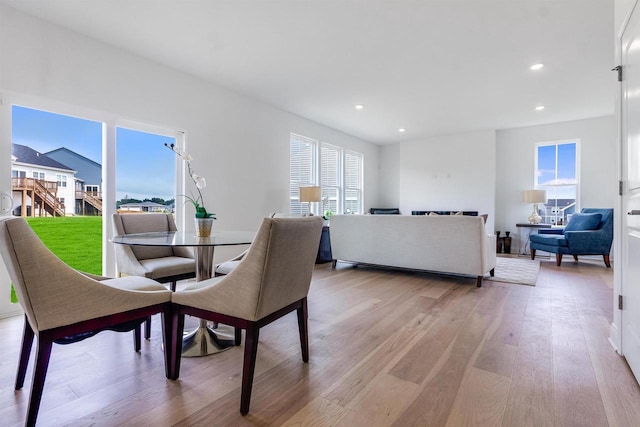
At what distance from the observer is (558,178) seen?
6.39m

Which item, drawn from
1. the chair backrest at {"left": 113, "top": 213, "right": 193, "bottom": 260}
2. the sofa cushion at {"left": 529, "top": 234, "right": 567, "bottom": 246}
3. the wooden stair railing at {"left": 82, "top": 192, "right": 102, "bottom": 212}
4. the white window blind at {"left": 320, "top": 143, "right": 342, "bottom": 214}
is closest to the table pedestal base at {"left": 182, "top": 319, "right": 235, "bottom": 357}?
the chair backrest at {"left": 113, "top": 213, "right": 193, "bottom": 260}

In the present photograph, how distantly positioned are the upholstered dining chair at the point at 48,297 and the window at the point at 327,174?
4.35 meters

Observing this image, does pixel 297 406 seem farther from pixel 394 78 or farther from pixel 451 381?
pixel 394 78

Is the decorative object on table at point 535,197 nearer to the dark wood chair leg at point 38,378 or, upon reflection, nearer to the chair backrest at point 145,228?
the chair backrest at point 145,228

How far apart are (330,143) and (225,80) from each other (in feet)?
9.53

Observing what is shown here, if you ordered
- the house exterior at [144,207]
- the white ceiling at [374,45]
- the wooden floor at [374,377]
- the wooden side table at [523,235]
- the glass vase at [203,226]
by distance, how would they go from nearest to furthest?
the wooden floor at [374,377] < the glass vase at [203,226] < the white ceiling at [374,45] < the house exterior at [144,207] < the wooden side table at [523,235]

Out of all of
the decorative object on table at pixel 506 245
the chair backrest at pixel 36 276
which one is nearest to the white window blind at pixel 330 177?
the decorative object on table at pixel 506 245

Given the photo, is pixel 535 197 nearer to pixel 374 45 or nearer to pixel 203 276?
pixel 374 45

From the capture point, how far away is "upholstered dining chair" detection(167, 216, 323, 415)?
1.42m

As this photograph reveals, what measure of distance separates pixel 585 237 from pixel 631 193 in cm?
392

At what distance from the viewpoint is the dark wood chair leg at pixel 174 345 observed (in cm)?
161

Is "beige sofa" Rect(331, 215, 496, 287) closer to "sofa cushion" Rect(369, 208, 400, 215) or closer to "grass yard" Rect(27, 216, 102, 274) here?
"grass yard" Rect(27, 216, 102, 274)

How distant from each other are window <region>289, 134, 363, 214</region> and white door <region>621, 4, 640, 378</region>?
445 centimetres

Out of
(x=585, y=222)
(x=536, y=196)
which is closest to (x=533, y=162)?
(x=536, y=196)
